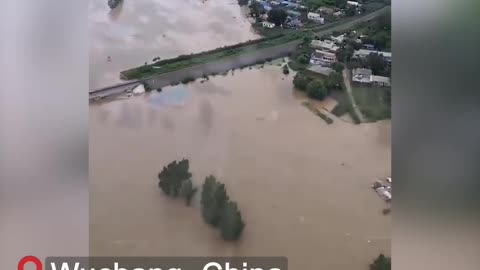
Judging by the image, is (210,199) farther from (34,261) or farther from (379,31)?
(379,31)

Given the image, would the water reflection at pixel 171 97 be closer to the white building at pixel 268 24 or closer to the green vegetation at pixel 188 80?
the green vegetation at pixel 188 80

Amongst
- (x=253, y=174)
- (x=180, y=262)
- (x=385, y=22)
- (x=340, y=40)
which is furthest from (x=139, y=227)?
(x=385, y=22)

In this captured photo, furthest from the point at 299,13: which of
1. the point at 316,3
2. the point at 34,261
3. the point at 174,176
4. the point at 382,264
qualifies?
the point at 34,261

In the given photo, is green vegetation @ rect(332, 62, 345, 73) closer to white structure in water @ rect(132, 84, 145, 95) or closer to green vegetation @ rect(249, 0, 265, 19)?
green vegetation @ rect(249, 0, 265, 19)

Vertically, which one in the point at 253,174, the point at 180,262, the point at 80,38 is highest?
the point at 80,38

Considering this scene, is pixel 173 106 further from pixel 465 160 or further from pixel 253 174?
pixel 465 160

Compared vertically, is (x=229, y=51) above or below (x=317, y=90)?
above

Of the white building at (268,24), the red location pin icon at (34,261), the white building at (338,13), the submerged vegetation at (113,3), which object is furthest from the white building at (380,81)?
the red location pin icon at (34,261)
